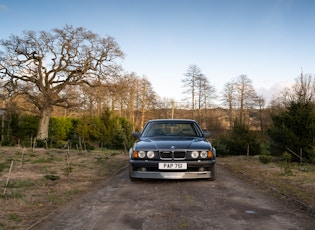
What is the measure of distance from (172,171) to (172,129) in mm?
1826

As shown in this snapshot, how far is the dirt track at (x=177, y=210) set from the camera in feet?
11.8

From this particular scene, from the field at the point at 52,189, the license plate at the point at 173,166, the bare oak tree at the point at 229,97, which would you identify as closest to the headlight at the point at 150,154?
the license plate at the point at 173,166

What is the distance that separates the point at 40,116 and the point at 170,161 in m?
22.6

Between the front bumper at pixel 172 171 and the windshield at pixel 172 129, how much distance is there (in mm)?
1498

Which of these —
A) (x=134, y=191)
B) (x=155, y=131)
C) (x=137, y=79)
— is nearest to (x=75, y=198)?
(x=134, y=191)

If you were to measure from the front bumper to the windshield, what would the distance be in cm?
150

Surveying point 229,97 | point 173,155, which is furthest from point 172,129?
point 229,97

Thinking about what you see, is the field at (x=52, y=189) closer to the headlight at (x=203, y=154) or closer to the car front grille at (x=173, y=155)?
the headlight at (x=203, y=154)

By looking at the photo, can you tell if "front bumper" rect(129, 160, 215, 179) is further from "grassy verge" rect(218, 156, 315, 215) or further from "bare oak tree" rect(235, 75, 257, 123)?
"bare oak tree" rect(235, 75, 257, 123)

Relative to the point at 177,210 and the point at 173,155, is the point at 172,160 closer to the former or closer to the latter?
the point at 173,155

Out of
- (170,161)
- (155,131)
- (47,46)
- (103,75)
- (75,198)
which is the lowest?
(75,198)

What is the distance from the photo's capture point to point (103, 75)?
2730 centimetres

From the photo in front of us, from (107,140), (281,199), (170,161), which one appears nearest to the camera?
(281,199)

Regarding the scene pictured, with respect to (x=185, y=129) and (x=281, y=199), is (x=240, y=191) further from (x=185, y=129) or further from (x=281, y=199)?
(x=185, y=129)
